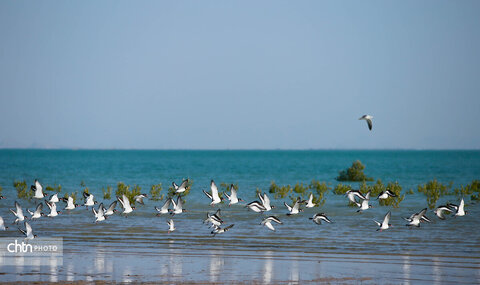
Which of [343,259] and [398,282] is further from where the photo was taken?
[343,259]

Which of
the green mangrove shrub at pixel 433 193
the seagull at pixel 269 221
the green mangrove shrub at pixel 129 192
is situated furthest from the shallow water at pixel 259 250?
the green mangrove shrub at pixel 129 192

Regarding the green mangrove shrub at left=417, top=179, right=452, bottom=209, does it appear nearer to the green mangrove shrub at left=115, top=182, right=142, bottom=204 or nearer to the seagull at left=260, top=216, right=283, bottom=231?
the seagull at left=260, top=216, right=283, bottom=231

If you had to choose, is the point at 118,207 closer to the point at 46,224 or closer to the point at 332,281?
the point at 46,224


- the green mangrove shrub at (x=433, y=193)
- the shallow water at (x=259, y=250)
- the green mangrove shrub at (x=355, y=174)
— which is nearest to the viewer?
the shallow water at (x=259, y=250)

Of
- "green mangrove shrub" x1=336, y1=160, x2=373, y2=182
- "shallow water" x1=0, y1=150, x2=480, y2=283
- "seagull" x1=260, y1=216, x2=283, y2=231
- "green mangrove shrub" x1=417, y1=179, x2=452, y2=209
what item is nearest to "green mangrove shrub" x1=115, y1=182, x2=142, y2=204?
"shallow water" x1=0, y1=150, x2=480, y2=283

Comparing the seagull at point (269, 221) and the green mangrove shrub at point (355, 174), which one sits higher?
the green mangrove shrub at point (355, 174)

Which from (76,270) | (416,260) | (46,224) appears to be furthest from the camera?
(46,224)

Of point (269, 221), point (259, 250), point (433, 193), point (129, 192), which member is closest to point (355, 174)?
point (433, 193)

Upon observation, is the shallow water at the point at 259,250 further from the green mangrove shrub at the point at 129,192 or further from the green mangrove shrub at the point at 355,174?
the green mangrove shrub at the point at 355,174

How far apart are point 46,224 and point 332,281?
573 inches

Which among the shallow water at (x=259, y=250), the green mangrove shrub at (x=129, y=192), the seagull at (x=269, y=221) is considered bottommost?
the shallow water at (x=259, y=250)

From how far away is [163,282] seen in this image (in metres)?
13.2

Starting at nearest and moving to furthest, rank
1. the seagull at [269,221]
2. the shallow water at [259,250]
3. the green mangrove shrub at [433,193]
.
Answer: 1. the shallow water at [259,250]
2. the seagull at [269,221]
3. the green mangrove shrub at [433,193]

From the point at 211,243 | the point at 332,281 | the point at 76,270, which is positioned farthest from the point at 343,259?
the point at 76,270
